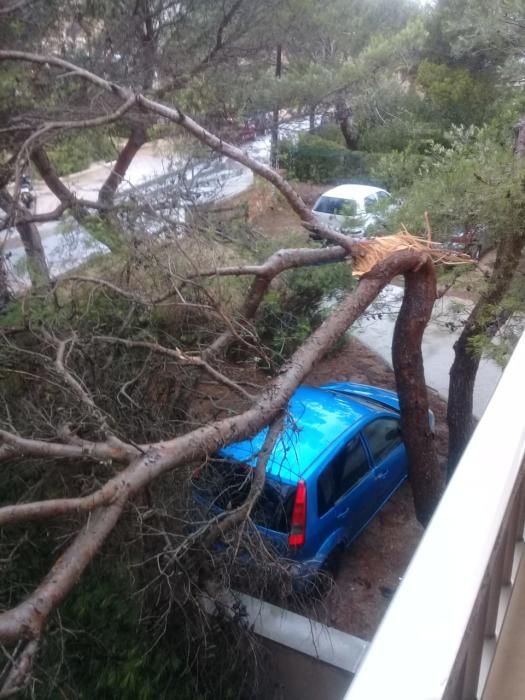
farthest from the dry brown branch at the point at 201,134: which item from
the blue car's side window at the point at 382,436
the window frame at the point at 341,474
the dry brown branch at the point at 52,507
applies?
the dry brown branch at the point at 52,507

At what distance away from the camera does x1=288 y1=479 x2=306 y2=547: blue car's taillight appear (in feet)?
14.9

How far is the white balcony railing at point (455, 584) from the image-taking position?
0.70 m

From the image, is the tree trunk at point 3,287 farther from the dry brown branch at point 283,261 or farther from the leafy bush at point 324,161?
the leafy bush at point 324,161

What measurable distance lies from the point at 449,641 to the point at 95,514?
212cm

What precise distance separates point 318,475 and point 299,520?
36 centimetres

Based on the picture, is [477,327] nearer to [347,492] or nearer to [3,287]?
[347,492]

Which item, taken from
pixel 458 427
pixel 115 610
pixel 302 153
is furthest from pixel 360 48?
pixel 115 610

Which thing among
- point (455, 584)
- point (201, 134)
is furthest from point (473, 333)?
point (455, 584)

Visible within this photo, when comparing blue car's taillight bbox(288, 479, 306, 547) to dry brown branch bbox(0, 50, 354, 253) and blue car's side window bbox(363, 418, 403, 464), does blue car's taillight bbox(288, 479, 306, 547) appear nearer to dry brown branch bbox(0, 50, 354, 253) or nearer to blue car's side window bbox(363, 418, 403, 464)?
blue car's side window bbox(363, 418, 403, 464)

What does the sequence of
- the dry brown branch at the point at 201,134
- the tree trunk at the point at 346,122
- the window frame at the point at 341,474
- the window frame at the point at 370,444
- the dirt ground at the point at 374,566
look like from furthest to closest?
the tree trunk at the point at 346,122, the window frame at the point at 370,444, the dirt ground at the point at 374,566, the window frame at the point at 341,474, the dry brown branch at the point at 201,134

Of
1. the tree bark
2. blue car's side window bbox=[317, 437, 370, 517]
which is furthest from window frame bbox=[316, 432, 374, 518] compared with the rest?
the tree bark

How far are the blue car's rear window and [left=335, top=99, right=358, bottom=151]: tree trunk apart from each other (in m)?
8.01

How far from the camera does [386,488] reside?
19.0ft

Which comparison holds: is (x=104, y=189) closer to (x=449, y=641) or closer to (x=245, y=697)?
(x=245, y=697)
